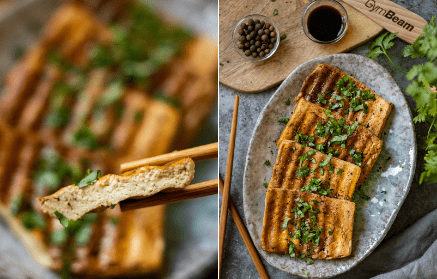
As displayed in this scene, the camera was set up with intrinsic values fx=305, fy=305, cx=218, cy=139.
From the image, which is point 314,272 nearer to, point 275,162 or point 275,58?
point 275,162

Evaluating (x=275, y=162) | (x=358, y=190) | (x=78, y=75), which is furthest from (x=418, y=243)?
(x=78, y=75)

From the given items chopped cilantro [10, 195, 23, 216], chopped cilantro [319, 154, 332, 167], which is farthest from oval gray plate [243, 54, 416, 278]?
chopped cilantro [10, 195, 23, 216]

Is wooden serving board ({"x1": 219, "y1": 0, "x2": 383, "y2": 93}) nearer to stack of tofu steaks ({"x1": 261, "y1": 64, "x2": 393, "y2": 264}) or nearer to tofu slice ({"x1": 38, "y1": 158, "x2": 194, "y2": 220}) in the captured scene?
stack of tofu steaks ({"x1": 261, "y1": 64, "x2": 393, "y2": 264})

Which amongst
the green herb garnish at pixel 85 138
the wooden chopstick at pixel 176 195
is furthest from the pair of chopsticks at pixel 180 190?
the green herb garnish at pixel 85 138

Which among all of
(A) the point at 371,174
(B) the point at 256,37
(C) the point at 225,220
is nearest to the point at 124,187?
(C) the point at 225,220

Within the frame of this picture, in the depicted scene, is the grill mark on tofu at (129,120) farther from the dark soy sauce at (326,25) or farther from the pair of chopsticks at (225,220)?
the dark soy sauce at (326,25)

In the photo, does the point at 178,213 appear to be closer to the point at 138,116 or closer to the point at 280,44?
the point at 138,116
